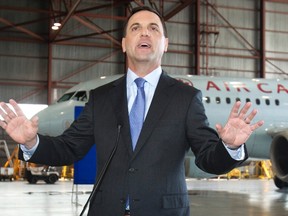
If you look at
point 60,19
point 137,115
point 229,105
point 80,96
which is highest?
point 60,19

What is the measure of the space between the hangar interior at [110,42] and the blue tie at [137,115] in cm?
2548

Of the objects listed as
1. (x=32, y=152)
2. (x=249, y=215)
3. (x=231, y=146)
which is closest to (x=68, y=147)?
(x=32, y=152)

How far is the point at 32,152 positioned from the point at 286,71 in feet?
108

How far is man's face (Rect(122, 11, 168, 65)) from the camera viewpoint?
113 inches

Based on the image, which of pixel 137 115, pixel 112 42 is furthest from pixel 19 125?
pixel 112 42

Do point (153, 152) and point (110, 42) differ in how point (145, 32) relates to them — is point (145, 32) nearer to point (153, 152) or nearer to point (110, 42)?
point (153, 152)

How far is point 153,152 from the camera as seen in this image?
273cm

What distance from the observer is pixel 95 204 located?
2766 mm

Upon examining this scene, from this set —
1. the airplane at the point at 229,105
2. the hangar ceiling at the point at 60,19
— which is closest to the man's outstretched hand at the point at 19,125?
the airplane at the point at 229,105

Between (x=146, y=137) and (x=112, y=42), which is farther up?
(x=112, y=42)

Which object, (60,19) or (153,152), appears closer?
(153,152)

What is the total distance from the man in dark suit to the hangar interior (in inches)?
999

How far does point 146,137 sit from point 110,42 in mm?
29417

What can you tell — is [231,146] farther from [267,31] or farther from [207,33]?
[267,31]
